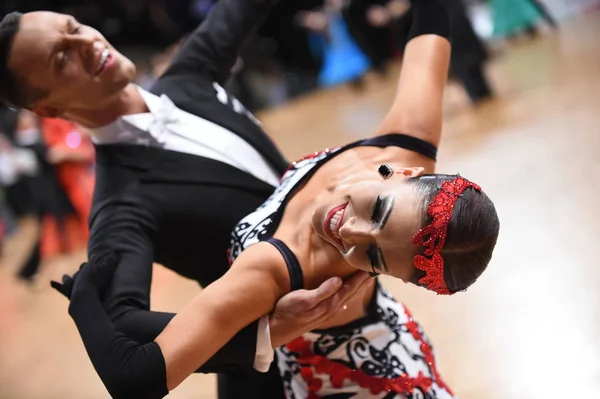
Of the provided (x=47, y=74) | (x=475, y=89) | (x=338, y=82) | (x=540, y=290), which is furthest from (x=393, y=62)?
(x=47, y=74)

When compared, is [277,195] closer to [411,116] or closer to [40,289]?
[411,116]

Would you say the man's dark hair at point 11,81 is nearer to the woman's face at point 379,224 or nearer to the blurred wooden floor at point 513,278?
the woman's face at point 379,224

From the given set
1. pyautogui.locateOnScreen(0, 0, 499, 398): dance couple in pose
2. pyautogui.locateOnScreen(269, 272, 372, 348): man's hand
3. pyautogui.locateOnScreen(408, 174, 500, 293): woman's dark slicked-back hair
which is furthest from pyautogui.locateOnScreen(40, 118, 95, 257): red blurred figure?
pyautogui.locateOnScreen(408, 174, 500, 293): woman's dark slicked-back hair

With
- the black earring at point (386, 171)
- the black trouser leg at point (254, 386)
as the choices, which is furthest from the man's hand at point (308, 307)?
the black trouser leg at point (254, 386)

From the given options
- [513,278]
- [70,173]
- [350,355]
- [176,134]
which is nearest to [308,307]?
[350,355]

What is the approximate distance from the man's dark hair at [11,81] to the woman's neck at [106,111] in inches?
4.5

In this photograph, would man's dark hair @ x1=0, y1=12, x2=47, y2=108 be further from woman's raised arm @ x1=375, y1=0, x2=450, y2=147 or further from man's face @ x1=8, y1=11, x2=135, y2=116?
woman's raised arm @ x1=375, y1=0, x2=450, y2=147

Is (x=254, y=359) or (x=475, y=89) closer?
(x=254, y=359)

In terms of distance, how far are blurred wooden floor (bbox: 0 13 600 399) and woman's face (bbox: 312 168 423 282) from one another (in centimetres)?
128

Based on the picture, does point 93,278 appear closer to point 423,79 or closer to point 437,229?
point 437,229

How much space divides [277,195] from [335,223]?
302mm

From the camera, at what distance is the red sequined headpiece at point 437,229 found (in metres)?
1.33

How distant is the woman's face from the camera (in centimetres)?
138

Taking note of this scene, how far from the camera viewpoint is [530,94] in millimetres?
5789
